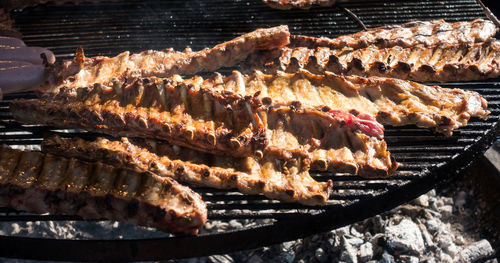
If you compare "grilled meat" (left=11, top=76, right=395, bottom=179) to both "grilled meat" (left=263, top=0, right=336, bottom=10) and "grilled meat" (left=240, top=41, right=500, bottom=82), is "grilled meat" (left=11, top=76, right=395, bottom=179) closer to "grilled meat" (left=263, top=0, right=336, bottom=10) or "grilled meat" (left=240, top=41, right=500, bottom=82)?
"grilled meat" (left=240, top=41, right=500, bottom=82)

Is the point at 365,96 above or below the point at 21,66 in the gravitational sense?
below

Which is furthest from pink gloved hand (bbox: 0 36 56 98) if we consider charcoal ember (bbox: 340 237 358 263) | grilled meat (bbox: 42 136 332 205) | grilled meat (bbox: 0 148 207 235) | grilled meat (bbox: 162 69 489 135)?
charcoal ember (bbox: 340 237 358 263)

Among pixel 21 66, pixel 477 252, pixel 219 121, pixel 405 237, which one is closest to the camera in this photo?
pixel 219 121

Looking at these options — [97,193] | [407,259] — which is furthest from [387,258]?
[97,193]

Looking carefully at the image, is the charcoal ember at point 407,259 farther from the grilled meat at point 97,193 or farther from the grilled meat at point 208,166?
the grilled meat at point 97,193

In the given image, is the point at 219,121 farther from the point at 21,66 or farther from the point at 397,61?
the point at 21,66

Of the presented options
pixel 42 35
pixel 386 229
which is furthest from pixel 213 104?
pixel 42 35
